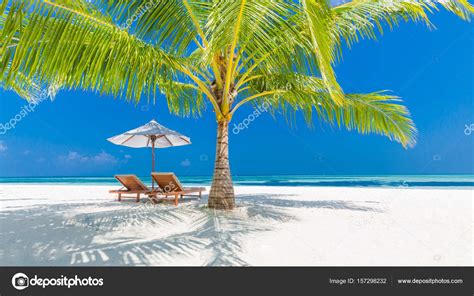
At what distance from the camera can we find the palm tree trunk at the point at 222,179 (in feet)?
19.9

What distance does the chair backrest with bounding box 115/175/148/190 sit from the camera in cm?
748

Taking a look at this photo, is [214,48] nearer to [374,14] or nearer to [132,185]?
[374,14]

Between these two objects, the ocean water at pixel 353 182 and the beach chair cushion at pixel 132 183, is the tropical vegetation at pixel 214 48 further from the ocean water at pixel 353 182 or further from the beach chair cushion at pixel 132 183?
the ocean water at pixel 353 182

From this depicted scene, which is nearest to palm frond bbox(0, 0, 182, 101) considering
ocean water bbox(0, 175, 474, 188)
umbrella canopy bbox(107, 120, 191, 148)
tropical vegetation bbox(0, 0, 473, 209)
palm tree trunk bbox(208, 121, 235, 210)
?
tropical vegetation bbox(0, 0, 473, 209)

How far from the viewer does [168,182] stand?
7.12 metres

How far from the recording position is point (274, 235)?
13.3 feet

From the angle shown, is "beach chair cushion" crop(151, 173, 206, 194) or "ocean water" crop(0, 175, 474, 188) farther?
"ocean water" crop(0, 175, 474, 188)

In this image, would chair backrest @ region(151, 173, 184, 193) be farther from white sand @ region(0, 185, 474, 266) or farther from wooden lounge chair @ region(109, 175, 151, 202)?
white sand @ region(0, 185, 474, 266)

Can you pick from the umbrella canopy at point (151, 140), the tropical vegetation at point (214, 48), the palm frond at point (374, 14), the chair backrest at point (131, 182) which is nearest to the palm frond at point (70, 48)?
the tropical vegetation at point (214, 48)

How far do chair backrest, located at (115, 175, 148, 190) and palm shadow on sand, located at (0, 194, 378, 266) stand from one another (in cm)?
116

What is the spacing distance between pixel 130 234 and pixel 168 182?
3014 mm

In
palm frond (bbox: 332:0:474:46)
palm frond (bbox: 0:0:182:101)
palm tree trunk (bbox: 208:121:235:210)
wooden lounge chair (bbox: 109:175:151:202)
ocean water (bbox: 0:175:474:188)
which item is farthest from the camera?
ocean water (bbox: 0:175:474:188)

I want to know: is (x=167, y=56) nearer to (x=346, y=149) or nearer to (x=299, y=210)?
(x=299, y=210)
